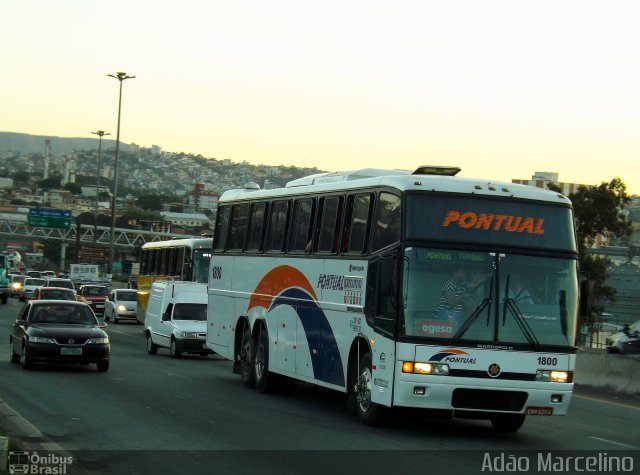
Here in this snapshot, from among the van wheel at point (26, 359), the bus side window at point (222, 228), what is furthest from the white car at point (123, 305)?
the bus side window at point (222, 228)

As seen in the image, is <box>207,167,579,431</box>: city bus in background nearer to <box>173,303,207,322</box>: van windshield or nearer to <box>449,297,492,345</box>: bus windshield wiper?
<box>449,297,492,345</box>: bus windshield wiper

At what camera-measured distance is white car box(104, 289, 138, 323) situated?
5153 cm

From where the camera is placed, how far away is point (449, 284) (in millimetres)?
14133

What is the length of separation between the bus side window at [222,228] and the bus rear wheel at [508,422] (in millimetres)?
8837

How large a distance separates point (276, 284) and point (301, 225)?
140cm

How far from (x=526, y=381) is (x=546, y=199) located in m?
2.44

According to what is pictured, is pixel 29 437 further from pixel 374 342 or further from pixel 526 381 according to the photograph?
pixel 526 381

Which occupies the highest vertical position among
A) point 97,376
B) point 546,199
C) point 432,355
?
point 546,199

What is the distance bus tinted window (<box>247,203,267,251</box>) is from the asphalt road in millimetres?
2675

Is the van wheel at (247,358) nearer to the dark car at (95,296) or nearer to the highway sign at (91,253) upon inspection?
the dark car at (95,296)

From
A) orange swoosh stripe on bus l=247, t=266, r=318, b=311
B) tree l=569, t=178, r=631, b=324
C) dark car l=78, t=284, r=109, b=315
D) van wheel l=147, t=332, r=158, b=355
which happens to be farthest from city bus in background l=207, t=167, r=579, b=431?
dark car l=78, t=284, r=109, b=315

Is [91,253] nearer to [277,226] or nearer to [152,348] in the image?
[152,348]

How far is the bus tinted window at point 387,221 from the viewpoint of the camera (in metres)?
14.7

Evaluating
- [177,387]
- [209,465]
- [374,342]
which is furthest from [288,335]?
[209,465]
